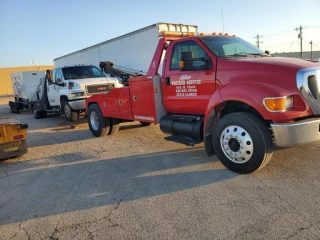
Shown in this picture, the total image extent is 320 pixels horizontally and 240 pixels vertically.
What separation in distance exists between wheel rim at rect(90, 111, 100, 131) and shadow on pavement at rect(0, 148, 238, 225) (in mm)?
2483

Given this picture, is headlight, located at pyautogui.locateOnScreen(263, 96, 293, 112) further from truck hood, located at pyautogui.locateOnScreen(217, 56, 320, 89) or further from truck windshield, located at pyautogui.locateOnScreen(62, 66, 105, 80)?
truck windshield, located at pyautogui.locateOnScreen(62, 66, 105, 80)

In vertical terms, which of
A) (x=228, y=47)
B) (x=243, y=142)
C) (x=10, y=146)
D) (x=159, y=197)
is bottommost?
(x=159, y=197)

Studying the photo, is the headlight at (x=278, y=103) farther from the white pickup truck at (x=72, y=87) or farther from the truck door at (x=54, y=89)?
the truck door at (x=54, y=89)

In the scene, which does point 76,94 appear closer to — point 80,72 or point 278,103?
point 80,72

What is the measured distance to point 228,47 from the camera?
511 centimetres

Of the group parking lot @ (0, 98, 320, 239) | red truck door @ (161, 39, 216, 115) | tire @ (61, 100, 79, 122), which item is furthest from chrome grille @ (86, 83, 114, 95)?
red truck door @ (161, 39, 216, 115)

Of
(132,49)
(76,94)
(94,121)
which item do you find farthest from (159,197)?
(132,49)

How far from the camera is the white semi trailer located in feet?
44.4

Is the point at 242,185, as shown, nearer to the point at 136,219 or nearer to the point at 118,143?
the point at 136,219

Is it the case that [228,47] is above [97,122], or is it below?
above

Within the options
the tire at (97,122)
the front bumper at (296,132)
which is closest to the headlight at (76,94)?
the tire at (97,122)

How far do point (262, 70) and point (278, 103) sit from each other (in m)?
0.60

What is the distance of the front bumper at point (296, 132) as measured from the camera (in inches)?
145

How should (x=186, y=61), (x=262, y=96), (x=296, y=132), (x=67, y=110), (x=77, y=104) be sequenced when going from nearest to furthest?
(x=296, y=132)
(x=262, y=96)
(x=186, y=61)
(x=77, y=104)
(x=67, y=110)
